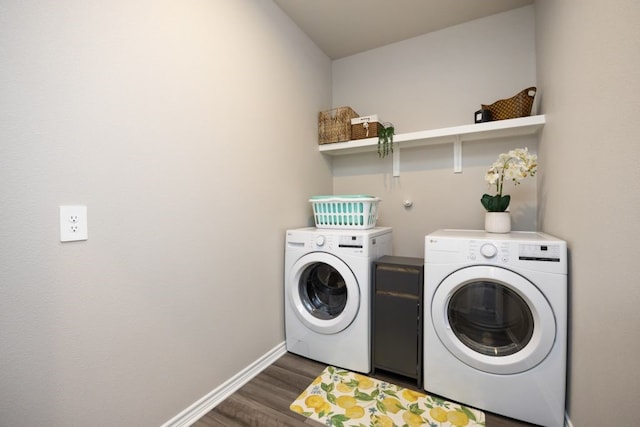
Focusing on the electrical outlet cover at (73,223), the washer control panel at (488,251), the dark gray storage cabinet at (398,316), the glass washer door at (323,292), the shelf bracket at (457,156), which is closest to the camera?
the electrical outlet cover at (73,223)

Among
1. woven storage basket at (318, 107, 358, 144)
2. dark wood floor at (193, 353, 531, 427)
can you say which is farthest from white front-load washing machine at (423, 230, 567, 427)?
woven storage basket at (318, 107, 358, 144)

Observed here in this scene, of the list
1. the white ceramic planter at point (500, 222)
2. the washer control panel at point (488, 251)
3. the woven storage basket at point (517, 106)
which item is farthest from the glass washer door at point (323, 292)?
the woven storage basket at point (517, 106)

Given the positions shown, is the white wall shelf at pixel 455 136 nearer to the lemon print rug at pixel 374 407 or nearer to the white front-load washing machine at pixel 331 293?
the white front-load washing machine at pixel 331 293

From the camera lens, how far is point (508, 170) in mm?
1596

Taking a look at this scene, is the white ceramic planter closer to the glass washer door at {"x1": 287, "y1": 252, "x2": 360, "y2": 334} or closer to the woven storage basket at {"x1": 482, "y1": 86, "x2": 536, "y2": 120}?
the woven storage basket at {"x1": 482, "y1": 86, "x2": 536, "y2": 120}

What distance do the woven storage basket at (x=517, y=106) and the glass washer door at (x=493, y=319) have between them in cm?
108

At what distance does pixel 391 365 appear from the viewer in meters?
1.62

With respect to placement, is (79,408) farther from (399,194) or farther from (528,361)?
(399,194)

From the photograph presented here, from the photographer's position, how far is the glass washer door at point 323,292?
1.66 m

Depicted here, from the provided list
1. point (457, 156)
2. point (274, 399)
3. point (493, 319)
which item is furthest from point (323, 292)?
point (457, 156)

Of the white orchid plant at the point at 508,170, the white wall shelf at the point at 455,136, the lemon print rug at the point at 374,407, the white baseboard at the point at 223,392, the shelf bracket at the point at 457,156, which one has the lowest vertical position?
the lemon print rug at the point at 374,407

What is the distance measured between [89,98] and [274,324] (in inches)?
62.8

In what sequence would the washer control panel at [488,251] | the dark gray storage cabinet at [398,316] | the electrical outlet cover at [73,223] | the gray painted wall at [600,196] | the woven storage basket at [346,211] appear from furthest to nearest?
the woven storage basket at [346,211], the dark gray storage cabinet at [398,316], the washer control panel at [488,251], the electrical outlet cover at [73,223], the gray painted wall at [600,196]

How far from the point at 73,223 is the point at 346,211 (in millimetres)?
1433
